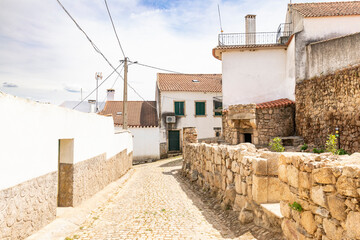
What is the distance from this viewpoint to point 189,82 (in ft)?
91.2

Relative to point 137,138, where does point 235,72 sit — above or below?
above

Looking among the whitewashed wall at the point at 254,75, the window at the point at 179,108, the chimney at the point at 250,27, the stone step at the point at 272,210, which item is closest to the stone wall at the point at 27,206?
the stone step at the point at 272,210

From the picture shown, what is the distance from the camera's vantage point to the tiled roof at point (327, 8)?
14502 mm

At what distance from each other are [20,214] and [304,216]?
404 centimetres

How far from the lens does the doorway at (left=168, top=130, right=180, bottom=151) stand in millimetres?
25531

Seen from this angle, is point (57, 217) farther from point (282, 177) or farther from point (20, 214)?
point (282, 177)

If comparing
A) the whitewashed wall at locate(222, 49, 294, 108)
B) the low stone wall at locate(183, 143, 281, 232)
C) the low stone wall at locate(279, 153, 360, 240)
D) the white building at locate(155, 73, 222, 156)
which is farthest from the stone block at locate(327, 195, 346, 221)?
the white building at locate(155, 73, 222, 156)

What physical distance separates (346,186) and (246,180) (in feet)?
9.76

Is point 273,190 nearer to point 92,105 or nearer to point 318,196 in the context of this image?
point 318,196

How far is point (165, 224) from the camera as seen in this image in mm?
5645

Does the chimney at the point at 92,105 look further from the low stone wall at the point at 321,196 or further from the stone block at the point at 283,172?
the low stone wall at the point at 321,196

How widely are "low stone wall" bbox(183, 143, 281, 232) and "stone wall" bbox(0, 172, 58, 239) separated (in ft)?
11.8

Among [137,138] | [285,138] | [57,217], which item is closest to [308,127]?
[285,138]

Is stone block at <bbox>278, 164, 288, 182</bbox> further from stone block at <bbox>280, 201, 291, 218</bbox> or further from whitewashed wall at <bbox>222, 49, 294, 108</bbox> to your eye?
whitewashed wall at <bbox>222, 49, 294, 108</bbox>
